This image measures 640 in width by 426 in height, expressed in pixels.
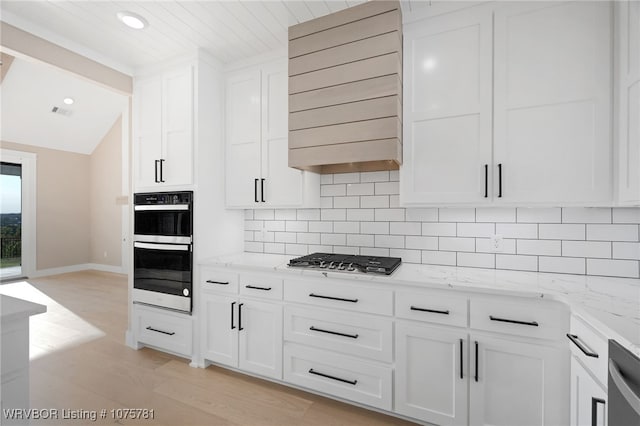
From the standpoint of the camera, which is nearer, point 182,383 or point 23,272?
point 182,383

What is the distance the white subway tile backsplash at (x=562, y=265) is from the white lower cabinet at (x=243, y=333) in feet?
6.08

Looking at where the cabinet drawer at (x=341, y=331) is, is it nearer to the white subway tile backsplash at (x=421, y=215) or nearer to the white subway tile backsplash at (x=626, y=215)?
the white subway tile backsplash at (x=421, y=215)

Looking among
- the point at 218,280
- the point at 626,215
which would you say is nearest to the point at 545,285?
the point at 626,215

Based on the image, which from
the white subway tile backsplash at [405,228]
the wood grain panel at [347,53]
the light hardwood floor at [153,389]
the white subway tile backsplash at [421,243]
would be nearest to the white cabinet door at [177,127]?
the wood grain panel at [347,53]

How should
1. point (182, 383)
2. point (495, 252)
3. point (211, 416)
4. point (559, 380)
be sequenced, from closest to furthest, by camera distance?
point (559, 380) → point (211, 416) → point (495, 252) → point (182, 383)

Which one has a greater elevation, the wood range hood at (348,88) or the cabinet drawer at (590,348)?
the wood range hood at (348,88)

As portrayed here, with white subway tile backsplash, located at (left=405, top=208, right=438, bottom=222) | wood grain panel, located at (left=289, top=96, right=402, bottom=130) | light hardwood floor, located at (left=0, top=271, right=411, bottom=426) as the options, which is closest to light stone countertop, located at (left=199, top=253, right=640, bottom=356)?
white subway tile backsplash, located at (left=405, top=208, right=438, bottom=222)

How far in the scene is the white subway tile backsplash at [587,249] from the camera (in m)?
1.90

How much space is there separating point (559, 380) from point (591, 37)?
1878mm

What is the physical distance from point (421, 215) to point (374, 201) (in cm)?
39

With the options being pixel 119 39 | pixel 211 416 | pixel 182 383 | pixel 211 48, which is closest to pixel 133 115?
pixel 119 39

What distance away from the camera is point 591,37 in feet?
5.59

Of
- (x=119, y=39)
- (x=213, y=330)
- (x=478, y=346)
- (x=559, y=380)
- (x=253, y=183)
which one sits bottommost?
(x=213, y=330)

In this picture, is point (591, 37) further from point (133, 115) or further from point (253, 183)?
point (133, 115)
